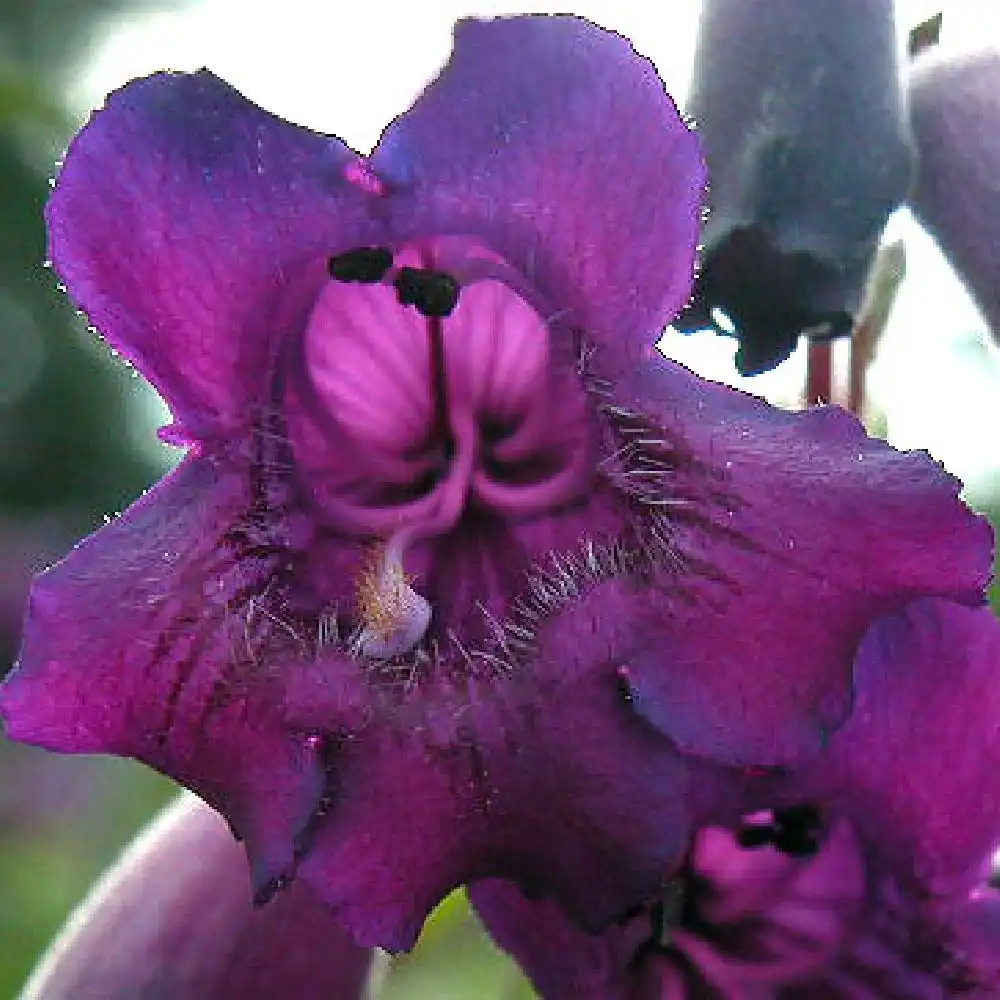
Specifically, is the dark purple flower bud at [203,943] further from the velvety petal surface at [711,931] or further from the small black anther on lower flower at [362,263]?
the small black anther on lower flower at [362,263]

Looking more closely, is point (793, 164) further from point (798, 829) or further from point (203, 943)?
point (203, 943)

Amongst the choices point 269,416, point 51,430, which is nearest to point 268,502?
point 269,416

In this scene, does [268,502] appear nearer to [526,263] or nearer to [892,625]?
[526,263]

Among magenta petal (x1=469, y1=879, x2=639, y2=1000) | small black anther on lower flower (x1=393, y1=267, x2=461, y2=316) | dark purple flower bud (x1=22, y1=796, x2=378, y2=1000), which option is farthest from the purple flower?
small black anther on lower flower (x1=393, y1=267, x2=461, y2=316)

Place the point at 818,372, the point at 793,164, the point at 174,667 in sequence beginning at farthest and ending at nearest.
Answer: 1. the point at 818,372
2. the point at 793,164
3. the point at 174,667

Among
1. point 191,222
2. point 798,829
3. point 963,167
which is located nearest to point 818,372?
point 963,167

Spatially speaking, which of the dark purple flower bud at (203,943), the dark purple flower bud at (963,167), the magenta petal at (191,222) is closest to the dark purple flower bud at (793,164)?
the dark purple flower bud at (963,167)
